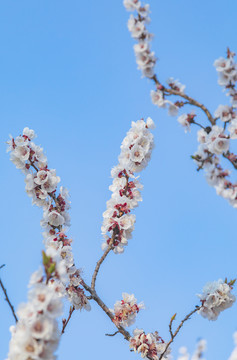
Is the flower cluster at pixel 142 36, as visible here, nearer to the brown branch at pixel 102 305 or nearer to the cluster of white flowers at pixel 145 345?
the brown branch at pixel 102 305

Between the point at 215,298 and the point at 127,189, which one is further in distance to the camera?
the point at 127,189

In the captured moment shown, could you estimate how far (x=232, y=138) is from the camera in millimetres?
5105

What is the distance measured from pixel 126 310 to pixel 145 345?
589 millimetres

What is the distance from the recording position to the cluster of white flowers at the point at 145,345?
614cm

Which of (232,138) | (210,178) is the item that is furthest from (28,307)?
(232,138)

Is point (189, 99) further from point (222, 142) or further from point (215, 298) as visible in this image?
point (215, 298)

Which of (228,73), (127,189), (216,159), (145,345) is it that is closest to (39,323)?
(216,159)

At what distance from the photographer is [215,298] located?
247 inches

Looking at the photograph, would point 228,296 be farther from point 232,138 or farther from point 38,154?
point 38,154

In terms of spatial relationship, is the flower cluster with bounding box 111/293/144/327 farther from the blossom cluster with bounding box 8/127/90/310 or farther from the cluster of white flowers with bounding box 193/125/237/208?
the cluster of white flowers with bounding box 193/125/237/208

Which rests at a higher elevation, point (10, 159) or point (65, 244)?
point (10, 159)

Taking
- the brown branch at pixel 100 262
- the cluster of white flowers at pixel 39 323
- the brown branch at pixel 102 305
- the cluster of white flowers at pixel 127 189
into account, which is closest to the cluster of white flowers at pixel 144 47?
the cluster of white flowers at pixel 127 189

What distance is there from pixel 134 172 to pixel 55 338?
353cm

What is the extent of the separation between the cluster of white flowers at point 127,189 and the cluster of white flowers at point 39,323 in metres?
2.80
